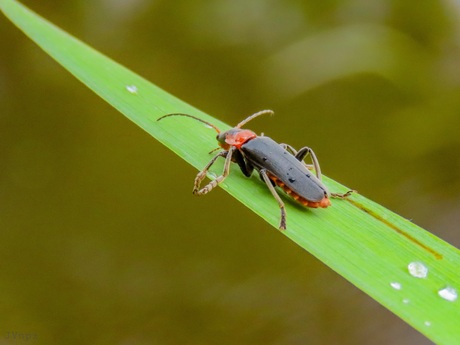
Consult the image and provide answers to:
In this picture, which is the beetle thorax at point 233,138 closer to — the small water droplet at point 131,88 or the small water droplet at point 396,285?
the small water droplet at point 131,88

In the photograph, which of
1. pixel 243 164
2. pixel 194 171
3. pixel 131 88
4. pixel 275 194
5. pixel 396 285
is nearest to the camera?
pixel 396 285

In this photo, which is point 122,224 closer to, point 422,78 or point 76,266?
point 76,266

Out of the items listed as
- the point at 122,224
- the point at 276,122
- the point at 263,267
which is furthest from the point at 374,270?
the point at 276,122

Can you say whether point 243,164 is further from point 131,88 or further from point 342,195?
point 131,88

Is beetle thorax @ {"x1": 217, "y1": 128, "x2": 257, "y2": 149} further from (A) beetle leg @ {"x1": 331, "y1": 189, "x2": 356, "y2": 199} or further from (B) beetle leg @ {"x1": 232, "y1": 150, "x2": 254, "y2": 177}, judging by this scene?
(A) beetle leg @ {"x1": 331, "y1": 189, "x2": 356, "y2": 199}

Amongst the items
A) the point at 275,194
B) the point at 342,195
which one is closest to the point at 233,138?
the point at 275,194

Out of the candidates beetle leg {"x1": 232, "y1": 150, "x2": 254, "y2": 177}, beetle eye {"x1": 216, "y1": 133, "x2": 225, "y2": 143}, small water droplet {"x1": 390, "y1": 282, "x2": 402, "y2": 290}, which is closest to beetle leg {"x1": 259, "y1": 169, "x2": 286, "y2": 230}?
beetle leg {"x1": 232, "y1": 150, "x2": 254, "y2": 177}

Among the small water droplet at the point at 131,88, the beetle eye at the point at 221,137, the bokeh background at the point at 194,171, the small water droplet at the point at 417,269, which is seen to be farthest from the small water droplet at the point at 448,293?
the bokeh background at the point at 194,171
